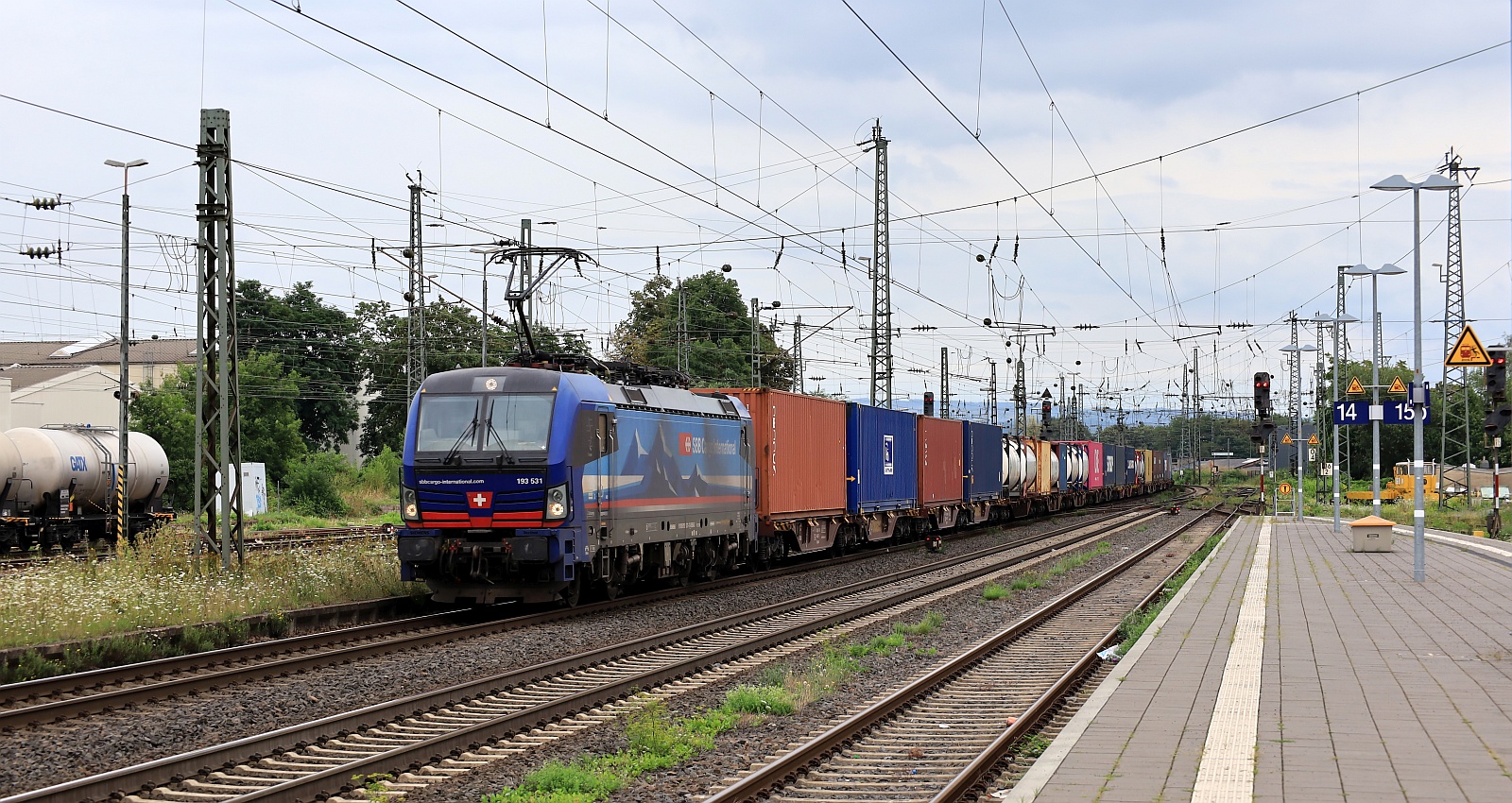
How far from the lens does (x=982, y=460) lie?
4094cm

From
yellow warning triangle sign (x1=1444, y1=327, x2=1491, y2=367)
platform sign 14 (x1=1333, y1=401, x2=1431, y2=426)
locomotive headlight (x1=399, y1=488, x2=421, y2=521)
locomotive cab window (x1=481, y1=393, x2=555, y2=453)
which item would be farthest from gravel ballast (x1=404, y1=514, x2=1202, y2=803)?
platform sign 14 (x1=1333, y1=401, x2=1431, y2=426)

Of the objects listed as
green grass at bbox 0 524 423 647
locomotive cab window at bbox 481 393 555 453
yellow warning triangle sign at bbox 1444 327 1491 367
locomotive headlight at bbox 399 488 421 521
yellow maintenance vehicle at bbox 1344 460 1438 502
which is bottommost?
yellow maintenance vehicle at bbox 1344 460 1438 502

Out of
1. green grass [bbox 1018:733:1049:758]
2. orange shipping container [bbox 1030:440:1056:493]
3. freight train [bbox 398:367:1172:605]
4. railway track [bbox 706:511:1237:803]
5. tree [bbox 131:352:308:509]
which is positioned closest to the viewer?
railway track [bbox 706:511:1237:803]

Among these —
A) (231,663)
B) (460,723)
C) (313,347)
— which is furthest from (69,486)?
(313,347)

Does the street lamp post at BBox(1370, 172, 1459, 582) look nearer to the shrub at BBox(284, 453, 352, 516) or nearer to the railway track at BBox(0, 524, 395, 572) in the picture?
the railway track at BBox(0, 524, 395, 572)

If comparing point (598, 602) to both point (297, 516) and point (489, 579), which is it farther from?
point (297, 516)

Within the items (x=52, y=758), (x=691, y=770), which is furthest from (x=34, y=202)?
(x=691, y=770)

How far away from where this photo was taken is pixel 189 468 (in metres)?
46.3

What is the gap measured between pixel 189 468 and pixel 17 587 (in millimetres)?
33834

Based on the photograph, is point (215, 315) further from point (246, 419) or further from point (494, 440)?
point (246, 419)

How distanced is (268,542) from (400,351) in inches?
1533

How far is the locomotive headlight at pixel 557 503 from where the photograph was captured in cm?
1639

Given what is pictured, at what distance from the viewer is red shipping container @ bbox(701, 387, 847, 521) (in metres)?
24.5

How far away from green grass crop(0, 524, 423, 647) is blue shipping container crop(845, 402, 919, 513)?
11.7 meters
